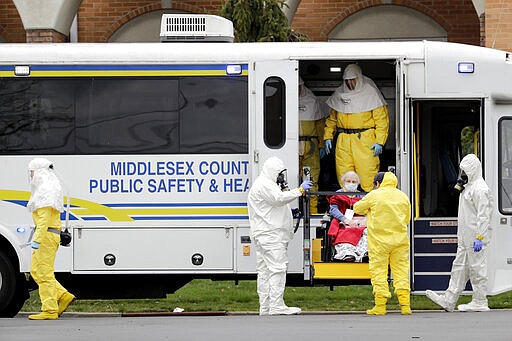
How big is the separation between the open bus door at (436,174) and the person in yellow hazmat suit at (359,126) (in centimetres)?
40

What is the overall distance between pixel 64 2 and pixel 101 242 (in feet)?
24.6

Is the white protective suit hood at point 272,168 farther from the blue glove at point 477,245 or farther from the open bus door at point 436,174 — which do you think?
the blue glove at point 477,245

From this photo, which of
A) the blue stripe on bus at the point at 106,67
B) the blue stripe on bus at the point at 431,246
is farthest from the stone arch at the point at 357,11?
the blue stripe on bus at the point at 431,246

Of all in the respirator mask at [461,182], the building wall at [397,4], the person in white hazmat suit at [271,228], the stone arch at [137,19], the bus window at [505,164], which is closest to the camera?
the person in white hazmat suit at [271,228]

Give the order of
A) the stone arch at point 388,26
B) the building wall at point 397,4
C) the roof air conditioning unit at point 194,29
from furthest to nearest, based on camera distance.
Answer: the stone arch at point 388,26 < the building wall at point 397,4 < the roof air conditioning unit at point 194,29

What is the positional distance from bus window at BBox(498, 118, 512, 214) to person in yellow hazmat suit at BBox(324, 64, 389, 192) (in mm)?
1185

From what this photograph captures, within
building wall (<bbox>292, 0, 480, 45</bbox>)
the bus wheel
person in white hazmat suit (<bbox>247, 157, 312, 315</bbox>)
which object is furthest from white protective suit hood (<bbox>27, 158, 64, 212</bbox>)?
building wall (<bbox>292, 0, 480, 45</bbox>)

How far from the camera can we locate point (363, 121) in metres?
12.5

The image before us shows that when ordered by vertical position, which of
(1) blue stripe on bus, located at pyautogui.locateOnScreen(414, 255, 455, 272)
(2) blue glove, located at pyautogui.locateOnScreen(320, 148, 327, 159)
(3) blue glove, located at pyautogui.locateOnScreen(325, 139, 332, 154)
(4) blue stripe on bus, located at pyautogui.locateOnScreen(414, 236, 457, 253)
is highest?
(3) blue glove, located at pyautogui.locateOnScreen(325, 139, 332, 154)

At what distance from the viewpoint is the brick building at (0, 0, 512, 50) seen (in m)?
20.3

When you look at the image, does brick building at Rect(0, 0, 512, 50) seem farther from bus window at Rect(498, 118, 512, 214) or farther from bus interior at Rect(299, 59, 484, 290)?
bus window at Rect(498, 118, 512, 214)

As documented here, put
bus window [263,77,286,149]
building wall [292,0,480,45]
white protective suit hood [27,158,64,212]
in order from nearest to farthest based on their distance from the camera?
white protective suit hood [27,158,64,212], bus window [263,77,286,149], building wall [292,0,480,45]

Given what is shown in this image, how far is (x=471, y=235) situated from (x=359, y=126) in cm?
165

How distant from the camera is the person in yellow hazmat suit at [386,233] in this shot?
1158 centimetres
